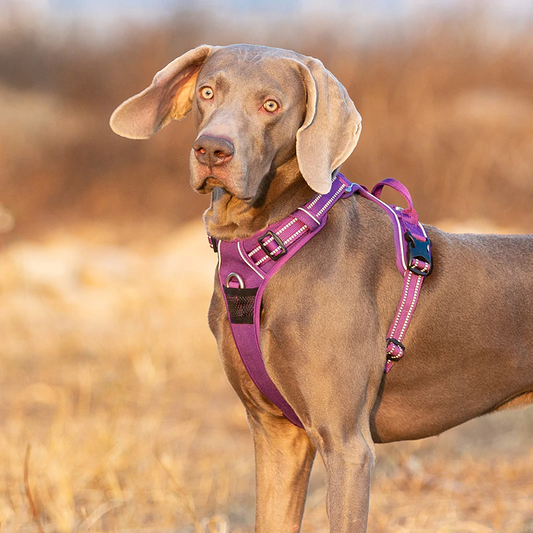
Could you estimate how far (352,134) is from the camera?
2408 millimetres

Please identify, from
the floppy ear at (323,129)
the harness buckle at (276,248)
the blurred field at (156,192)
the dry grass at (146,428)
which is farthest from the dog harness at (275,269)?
the blurred field at (156,192)

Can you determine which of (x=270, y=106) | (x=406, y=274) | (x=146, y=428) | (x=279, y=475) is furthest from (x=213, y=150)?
(x=146, y=428)

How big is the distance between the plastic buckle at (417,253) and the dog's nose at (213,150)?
70 cm

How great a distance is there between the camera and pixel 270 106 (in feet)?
7.78

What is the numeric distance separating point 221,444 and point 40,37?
7065 millimetres

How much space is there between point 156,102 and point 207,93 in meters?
0.29

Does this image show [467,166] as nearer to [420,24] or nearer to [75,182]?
[420,24]

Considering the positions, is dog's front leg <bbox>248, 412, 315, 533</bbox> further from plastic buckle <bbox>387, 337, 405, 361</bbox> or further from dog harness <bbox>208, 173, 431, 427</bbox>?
plastic buckle <bbox>387, 337, 405, 361</bbox>

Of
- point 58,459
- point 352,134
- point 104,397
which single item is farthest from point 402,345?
point 104,397

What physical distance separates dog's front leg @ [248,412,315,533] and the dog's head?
0.88 meters

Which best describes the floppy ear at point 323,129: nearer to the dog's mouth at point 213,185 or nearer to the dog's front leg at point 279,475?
the dog's mouth at point 213,185

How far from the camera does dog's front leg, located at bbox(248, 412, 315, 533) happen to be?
8.96 ft

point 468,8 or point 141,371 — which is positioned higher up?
point 468,8

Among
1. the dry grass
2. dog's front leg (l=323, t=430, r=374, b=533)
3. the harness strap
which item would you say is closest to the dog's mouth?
the harness strap
